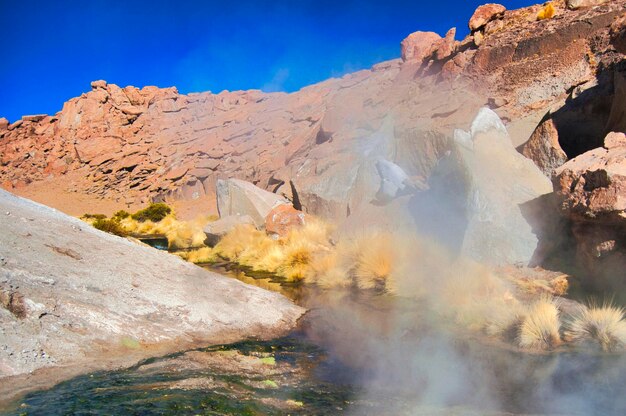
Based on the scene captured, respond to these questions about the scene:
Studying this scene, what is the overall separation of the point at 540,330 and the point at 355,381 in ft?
9.73

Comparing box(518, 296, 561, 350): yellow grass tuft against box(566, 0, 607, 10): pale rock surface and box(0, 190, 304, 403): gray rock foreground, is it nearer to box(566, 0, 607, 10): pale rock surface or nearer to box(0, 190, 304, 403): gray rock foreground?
box(0, 190, 304, 403): gray rock foreground

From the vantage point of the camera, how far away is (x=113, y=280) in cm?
652

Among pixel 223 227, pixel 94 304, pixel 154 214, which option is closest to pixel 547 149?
pixel 94 304

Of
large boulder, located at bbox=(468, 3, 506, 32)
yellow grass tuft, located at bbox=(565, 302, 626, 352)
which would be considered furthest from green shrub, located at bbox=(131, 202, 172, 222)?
yellow grass tuft, located at bbox=(565, 302, 626, 352)

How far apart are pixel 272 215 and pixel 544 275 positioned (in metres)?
11.8

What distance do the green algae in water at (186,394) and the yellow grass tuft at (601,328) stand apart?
3.59 metres

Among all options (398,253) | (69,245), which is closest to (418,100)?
(398,253)

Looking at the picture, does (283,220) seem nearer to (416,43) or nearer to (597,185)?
(597,185)

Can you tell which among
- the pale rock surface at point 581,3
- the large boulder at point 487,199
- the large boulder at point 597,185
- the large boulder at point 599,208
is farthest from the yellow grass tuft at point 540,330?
the pale rock surface at point 581,3

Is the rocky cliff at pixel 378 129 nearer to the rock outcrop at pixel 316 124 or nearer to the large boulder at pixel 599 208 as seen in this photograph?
the rock outcrop at pixel 316 124

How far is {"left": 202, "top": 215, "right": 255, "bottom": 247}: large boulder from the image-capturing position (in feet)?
59.9

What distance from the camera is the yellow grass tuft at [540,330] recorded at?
599 centimetres

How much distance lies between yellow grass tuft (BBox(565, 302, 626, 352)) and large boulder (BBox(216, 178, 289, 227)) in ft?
45.8

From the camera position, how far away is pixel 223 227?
18391 millimetres
